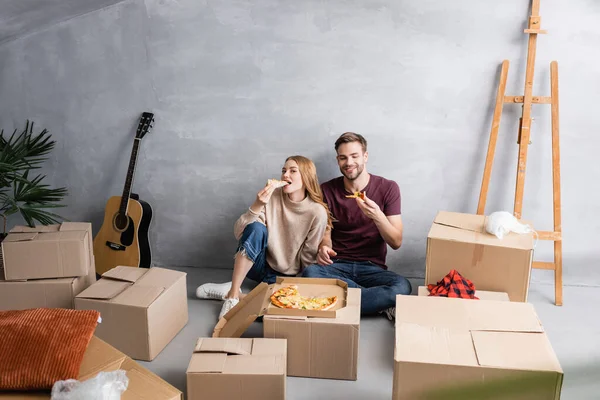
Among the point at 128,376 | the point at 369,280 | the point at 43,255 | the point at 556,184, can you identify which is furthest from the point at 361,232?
the point at 128,376

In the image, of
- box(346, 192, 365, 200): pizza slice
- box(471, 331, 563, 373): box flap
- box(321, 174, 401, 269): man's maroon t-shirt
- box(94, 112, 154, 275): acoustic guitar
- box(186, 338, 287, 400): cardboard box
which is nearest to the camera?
box(471, 331, 563, 373): box flap

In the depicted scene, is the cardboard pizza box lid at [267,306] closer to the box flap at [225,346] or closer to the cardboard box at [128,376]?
the box flap at [225,346]

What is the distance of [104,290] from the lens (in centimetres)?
254

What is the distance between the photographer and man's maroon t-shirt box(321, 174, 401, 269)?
123 inches

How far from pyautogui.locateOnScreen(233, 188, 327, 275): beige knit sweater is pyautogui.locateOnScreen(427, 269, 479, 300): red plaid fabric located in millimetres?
706

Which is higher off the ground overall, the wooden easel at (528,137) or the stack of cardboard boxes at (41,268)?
the wooden easel at (528,137)

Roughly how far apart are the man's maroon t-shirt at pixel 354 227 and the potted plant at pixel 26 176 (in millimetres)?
1470

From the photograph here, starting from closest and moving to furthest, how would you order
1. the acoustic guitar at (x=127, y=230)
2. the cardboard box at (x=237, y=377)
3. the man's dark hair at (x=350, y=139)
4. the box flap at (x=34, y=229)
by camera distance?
the cardboard box at (x=237, y=377), the box flap at (x=34, y=229), the man's dark hair at (x=350, y=139), the acoustic guitar at (x=127, y=230)

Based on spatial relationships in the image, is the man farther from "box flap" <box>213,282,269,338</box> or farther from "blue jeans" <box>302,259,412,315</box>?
"box flap" <box>213,282,269,338</box>

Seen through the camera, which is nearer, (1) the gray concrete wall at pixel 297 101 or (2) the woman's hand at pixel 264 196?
(2) the woman's hand at pixel 264 196

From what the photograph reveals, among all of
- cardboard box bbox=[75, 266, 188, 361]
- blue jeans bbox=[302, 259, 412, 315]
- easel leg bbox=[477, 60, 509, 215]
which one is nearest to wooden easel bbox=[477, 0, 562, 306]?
easel leg bbox=[477, 60, 509, 215]

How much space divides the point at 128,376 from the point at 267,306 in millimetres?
865

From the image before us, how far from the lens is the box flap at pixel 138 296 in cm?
241

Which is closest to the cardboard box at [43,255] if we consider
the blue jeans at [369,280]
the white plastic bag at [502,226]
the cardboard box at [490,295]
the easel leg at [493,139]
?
the blue jeans at [369,280]
